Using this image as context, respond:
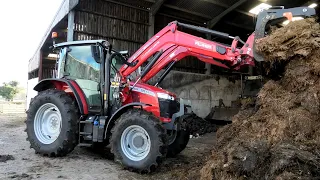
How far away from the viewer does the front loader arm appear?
456 centimetres

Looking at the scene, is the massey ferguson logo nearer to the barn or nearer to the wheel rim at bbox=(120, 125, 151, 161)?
the wheel rim at bbox=(120, 125, 151, 161)

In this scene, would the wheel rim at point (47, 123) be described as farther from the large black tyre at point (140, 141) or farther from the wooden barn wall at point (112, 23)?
the wooden barn wall at point (112, 23)

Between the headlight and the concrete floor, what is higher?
the headlight

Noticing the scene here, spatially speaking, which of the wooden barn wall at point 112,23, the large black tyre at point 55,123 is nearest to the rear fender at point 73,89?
the large black tyre at point 55,123

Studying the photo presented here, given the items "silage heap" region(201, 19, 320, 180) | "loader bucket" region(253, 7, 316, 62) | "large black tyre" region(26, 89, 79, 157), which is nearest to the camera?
"silage heap" region(201, 19, 320, 180)

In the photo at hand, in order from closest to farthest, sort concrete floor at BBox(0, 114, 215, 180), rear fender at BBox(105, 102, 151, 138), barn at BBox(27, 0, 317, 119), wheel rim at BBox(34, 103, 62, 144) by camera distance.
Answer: concrete floor at BBox(0, 114, 215, 180), rear fender at BBox(105, 102, 151, 138), wheel rim at BBox(34, 103, 62, 144), barn at BBox(27, 0, 317, 119)

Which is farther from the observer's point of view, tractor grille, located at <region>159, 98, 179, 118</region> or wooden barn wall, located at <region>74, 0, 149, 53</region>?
wooden barn wall, located at <region>74, 0, 149, 53</region>

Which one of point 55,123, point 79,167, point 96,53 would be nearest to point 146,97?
point 96,53

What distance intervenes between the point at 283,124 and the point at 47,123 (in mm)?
4306

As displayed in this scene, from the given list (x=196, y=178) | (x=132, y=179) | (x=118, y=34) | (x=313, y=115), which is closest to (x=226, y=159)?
(x=196, y=178)

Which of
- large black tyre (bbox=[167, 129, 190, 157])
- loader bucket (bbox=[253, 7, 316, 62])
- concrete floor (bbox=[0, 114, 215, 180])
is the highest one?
loader bucket (bbox=[253, 7, 316, 62])

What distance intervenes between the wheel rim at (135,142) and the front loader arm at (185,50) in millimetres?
1222

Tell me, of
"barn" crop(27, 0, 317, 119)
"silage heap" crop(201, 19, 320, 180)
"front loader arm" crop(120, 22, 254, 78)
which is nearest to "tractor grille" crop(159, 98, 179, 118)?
"front loader arm" crop(120, 22, 254, 78)

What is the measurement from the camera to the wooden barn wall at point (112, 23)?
10.0 m
